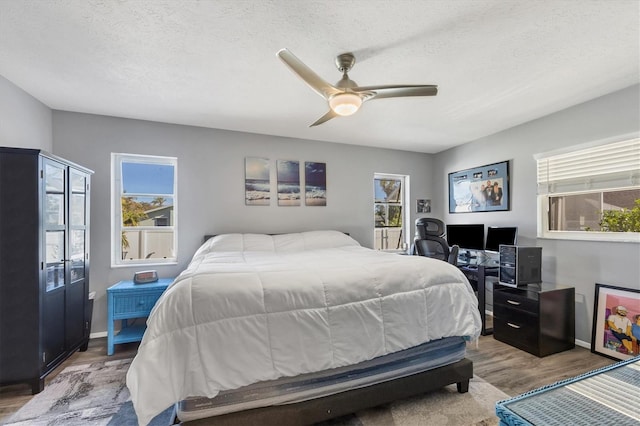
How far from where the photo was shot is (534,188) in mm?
3328

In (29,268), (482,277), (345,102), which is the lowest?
(482,277)

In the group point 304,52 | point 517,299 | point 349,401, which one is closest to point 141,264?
point 349,401

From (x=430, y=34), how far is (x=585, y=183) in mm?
2428

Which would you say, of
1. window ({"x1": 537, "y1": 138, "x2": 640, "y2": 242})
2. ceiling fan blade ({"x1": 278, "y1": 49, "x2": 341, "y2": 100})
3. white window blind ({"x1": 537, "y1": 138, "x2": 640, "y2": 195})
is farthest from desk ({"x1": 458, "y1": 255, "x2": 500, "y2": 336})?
ceiling fan blade ({"x1": 278, "y1": 49, "x2": 341, "y2": 100})

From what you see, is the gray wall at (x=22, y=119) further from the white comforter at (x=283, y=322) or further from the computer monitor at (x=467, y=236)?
the computer monitor at (x=467, y=236)

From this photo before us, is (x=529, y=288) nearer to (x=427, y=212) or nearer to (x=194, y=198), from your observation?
(x=427, y=212)

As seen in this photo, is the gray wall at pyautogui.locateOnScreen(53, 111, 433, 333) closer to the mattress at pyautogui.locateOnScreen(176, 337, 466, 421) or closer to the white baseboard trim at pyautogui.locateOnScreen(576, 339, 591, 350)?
the mattress at pyautogui.locateOnScreen(176, 337, 466, 421)

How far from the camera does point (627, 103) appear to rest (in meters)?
2.56

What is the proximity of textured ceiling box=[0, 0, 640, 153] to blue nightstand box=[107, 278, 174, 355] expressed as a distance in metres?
1.84

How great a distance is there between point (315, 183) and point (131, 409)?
308 cm

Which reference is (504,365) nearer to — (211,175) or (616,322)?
(616,322)

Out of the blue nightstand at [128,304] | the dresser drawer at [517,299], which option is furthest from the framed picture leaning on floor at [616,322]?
the blue nightstand at [128,304]

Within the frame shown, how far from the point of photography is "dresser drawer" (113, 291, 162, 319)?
2.70 m

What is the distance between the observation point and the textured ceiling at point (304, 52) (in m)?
1.62
